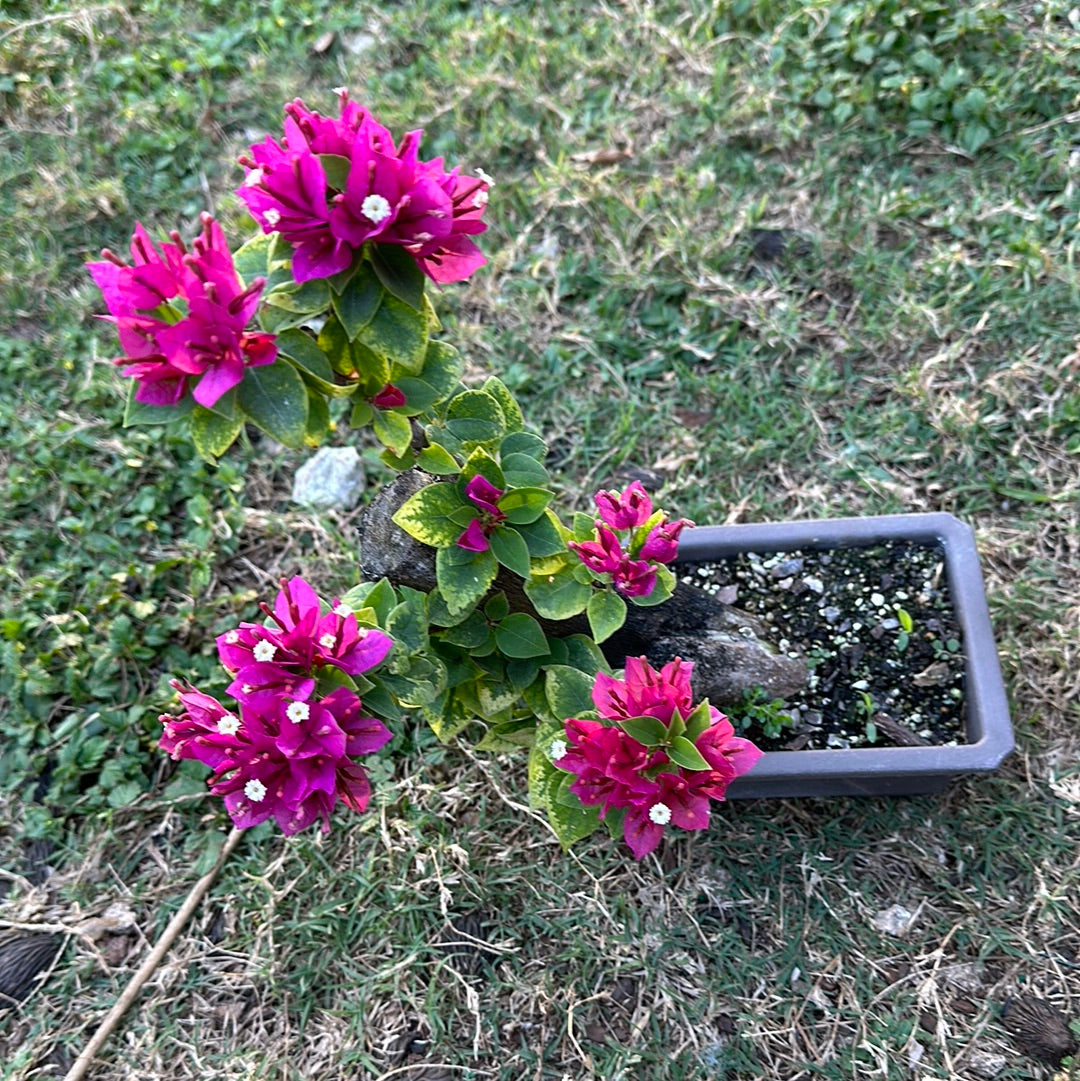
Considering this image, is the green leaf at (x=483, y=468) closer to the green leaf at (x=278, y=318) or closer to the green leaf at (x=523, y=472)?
the green leaf at (x=523, y=472)

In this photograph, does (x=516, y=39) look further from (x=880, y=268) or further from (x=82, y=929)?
(x=82, y=929)

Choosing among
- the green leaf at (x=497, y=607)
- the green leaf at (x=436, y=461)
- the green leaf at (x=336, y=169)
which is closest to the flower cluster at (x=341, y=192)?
the green leaf at (x=336, y=169)

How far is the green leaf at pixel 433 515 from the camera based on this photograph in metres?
1.19

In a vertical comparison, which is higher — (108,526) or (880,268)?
(880,268)

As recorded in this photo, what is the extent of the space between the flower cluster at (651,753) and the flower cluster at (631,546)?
0.10 m

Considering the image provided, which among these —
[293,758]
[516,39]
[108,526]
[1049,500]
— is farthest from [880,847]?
[516,39]

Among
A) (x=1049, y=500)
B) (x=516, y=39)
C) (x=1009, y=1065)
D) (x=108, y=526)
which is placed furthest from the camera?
(x=516, y=39)

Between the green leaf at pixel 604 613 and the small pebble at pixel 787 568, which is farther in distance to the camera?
the small pebble at pixel 787 568

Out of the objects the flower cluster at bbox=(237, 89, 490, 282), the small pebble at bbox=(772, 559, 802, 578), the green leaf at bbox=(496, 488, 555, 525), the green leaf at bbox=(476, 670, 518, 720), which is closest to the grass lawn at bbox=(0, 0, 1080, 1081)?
the small pebble at bbox=(772, 559, 802, 578)

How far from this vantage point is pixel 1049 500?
76.9 inches

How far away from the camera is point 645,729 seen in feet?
3.91

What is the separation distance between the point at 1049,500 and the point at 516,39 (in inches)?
72.5

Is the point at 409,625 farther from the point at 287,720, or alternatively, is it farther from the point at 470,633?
the point at 287,720

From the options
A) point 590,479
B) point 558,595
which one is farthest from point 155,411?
point 590,479
